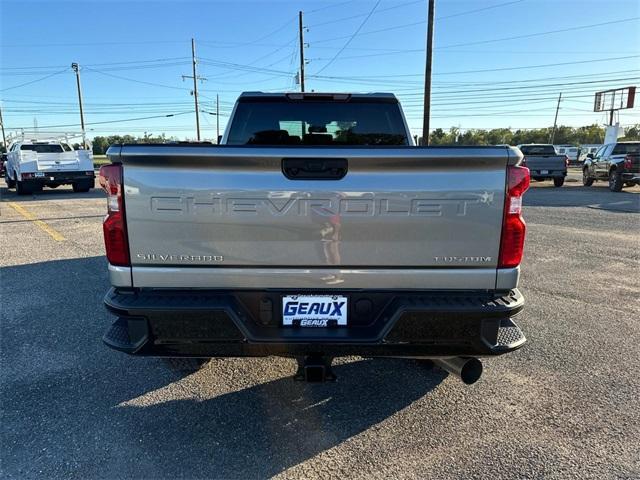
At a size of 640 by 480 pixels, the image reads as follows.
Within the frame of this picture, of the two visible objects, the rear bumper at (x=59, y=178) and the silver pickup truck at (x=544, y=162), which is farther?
the silver pickup truck at (x=544, y=162)

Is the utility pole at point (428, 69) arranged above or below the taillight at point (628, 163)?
above

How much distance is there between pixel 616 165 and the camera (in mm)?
17594

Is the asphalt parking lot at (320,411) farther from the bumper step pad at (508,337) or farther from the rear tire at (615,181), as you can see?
the rear tire at (615,181)

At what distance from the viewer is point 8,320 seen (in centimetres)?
436

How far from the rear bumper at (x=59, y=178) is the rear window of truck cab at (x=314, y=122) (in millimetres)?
15573

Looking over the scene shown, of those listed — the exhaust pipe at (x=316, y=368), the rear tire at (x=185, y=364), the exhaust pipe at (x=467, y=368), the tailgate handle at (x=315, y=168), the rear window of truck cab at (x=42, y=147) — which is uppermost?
the rear window of truck cab at (x=42, y=147)

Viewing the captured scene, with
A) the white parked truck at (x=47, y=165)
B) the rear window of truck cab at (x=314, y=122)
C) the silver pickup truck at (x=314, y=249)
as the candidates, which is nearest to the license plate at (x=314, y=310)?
the silver pickup truck at (x=314, y=249)

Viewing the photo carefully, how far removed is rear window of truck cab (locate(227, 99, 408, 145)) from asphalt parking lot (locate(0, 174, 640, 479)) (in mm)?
2014

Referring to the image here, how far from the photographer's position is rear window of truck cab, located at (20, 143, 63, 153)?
667 inches

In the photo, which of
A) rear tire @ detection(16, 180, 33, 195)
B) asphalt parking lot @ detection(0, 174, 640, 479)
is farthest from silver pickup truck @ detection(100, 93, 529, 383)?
rear tire @ detection(16, 180, 33, 195)

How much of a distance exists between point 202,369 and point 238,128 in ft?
7.03

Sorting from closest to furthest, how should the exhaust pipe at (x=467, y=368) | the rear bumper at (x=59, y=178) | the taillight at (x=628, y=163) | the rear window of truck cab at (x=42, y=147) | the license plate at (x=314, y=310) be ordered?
the license plate at (x=314, y=310), the exhaust pipe at (x=467, y=368), the rear bumper at (x=59, y=178), the taillight at (x=628, y=163), the rear window of truck cab at (x=42, y=147)

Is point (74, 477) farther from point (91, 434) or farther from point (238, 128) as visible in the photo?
point (238, 128)

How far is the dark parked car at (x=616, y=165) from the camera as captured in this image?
1680 cm
